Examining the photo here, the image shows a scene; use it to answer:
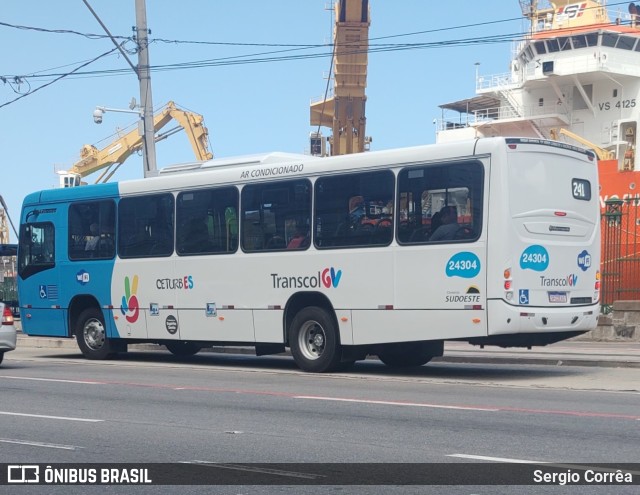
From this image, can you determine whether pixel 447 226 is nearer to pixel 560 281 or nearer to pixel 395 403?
pixel 560 281

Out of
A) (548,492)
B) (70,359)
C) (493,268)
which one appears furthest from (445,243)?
(70,359)

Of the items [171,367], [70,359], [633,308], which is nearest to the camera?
[171,367]

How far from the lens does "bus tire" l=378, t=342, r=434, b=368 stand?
56.7 feet

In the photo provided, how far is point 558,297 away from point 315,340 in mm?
3904

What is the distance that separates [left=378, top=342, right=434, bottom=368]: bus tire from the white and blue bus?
0.04m

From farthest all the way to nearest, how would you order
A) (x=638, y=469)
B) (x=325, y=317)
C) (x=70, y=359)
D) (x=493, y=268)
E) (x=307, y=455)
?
(x=70, y=359), (x=325, y=317), (x=493, y=268), (x=307, y=455), (x=638, y=469)

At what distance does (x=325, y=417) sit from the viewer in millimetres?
11477

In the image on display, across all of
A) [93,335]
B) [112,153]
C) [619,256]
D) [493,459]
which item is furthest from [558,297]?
[112,153]

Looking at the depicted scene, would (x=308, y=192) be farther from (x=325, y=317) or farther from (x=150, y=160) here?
(x=150, y=160)

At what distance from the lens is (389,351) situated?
17016 millimetres

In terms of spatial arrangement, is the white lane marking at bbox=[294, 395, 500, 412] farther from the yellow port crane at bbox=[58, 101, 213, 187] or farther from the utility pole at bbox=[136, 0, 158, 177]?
the yellow port crane at bbox=[58, 101, 213, 187]

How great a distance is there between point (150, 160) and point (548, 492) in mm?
21293

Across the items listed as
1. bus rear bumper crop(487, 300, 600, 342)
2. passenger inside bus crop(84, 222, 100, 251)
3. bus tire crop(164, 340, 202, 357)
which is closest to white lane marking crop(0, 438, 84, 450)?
bus rear bumper crop(487, 300, 600, 342)

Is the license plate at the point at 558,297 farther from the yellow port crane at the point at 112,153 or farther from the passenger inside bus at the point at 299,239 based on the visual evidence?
the yellow port crane at the point at 112,153
